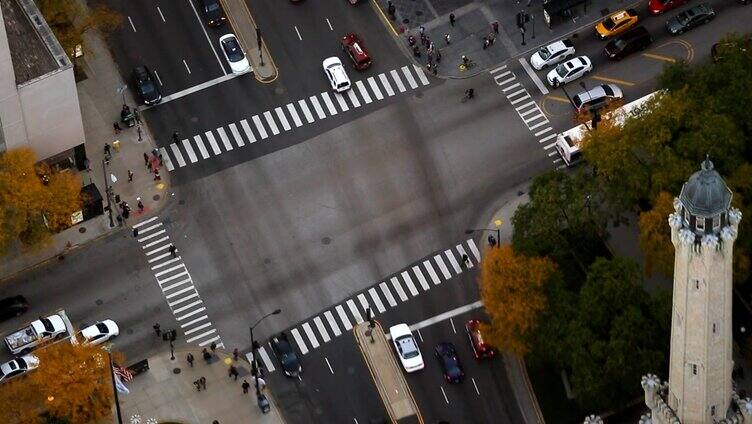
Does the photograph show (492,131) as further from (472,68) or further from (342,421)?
(342,421)

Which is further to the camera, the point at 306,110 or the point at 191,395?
the point at 306,110

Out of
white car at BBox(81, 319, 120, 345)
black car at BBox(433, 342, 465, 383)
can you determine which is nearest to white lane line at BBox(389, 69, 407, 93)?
black car at BBox(433, 342, 465, 383)

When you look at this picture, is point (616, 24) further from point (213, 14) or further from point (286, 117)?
point (213, 14)

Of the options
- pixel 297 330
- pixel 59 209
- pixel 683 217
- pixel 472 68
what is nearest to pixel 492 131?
pixel 472 68

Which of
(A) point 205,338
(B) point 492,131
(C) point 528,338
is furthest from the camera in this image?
(B) point 492,131

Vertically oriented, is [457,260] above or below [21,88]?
below

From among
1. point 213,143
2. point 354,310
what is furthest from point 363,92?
point 354,310

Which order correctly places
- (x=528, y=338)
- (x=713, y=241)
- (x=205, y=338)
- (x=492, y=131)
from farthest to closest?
1. (x=492, y=131)
2. (x=205, y=338)
3. (x=528, y=338)
4. (x=713, y=241)

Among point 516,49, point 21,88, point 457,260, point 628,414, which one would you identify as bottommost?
point 628,414
